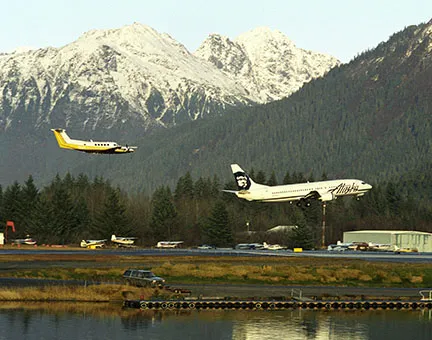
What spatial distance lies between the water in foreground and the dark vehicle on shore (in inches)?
412

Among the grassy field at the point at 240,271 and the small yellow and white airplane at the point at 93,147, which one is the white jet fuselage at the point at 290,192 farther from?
the grassy field at the point at 240,271

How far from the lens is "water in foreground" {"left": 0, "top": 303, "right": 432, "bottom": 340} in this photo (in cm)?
8344

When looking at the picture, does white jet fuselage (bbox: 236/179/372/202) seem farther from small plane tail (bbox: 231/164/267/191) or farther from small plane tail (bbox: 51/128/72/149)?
small plane tail (bbox: 51/128/72/149)

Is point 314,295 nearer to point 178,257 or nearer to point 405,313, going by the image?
point 405,313

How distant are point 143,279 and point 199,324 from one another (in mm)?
19883

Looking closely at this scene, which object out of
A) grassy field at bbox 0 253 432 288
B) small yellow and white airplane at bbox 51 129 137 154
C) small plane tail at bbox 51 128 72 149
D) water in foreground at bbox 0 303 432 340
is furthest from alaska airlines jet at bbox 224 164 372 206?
water in foreground at bbox 0 303 432 340

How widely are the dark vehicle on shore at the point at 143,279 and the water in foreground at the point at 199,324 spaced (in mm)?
10470

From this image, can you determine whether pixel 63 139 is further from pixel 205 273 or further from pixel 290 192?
pixel 290 192

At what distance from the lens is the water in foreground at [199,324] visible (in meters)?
83.4

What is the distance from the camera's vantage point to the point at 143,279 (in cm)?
10744

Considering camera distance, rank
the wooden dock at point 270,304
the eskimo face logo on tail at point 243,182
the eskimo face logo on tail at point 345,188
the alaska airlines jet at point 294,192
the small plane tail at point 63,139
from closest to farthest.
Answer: the wooden dock at point 270,304, the small plane tail at point 63,139, the alaska airlines jet at point 294,192, the eskimo face logo on tail at point 243,182, the eskimo face logo on tail at point 345,188

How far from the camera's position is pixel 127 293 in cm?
10225

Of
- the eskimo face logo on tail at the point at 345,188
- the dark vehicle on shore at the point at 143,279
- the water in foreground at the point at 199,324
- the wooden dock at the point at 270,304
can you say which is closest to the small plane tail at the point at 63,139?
the dark vehicle on shore at the point at 143,279

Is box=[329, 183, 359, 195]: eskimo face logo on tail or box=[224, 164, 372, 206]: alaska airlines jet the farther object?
box=[329, 183, 359, 195]: eskimo face logo on tail
